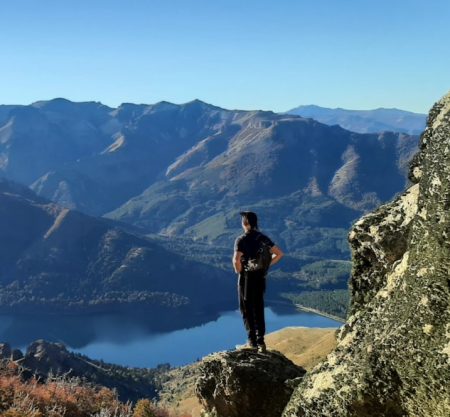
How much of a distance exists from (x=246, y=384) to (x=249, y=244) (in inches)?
151

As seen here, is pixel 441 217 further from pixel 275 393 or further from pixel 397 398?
pixel 275 393

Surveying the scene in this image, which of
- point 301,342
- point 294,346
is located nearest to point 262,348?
point 294,346

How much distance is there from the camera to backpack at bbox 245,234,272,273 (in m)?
15.8

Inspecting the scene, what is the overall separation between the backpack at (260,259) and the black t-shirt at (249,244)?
0.06 metres

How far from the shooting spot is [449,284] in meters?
8.67

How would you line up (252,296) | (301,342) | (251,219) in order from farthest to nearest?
(301,342), (252,296), (251,219)

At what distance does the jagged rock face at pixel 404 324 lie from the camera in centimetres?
866

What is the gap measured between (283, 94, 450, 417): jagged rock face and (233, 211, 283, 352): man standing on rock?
3670 millimetres

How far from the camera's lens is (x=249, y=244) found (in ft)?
52.2

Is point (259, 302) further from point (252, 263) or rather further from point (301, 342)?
point (301, 342)

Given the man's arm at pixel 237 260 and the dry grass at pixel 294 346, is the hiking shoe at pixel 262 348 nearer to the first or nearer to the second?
the man's arm at pixel 237 260

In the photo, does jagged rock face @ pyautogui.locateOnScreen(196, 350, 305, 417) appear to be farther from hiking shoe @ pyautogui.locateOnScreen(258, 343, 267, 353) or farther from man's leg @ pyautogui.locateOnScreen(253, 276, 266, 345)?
man's leg @ pyautogui.locateOnScreen(253, 276, 266, 345)

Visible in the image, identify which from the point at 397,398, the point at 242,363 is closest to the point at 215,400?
the point at 242,363

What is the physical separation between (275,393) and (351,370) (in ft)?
19.6
